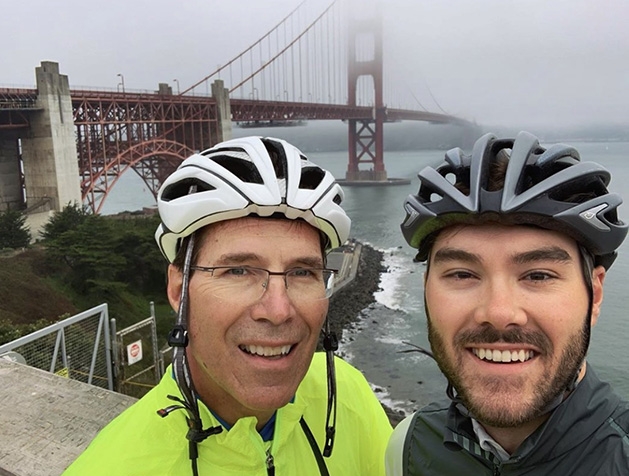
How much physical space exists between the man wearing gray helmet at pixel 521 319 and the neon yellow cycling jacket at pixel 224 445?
207mm

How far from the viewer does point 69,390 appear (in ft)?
8.70

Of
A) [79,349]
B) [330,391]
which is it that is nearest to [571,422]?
[330,391]

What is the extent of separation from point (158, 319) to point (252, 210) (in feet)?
52.0

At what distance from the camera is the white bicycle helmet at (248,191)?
1.51m

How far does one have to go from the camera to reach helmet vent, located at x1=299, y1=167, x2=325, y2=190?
1.72m

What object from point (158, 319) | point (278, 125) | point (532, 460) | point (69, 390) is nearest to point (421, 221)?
point (532, 460)

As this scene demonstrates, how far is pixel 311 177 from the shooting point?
5.71ft

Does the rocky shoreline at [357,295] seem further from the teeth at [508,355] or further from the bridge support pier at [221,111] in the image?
the teeth at [508,355]

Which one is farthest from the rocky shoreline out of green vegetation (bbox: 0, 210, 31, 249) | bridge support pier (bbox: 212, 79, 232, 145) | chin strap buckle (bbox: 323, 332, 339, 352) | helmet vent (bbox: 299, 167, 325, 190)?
helmet vent (bbox: 299, 167, 325, 190)

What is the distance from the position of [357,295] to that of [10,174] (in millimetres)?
18159

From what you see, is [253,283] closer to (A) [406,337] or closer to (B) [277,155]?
(B) [277,155]

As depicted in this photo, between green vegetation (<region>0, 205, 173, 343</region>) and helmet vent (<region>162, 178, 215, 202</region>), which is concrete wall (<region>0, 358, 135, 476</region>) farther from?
green vegetation (<region>0, 205, 173, 343</region>)

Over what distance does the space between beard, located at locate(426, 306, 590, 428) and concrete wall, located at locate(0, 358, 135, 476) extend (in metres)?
1.71

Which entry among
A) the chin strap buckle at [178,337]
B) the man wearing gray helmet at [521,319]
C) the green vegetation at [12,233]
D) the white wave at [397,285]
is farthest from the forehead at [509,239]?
the white wave at [397,285]
